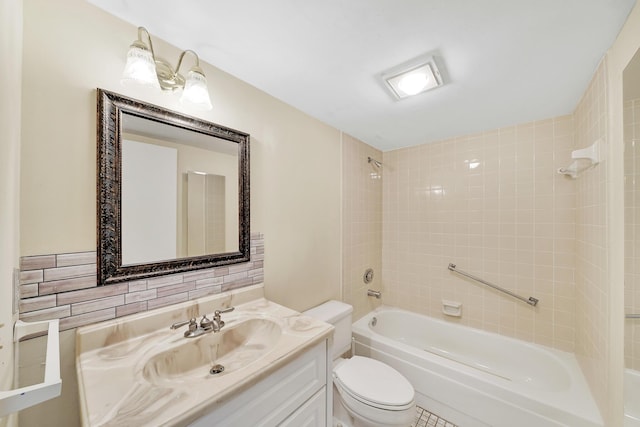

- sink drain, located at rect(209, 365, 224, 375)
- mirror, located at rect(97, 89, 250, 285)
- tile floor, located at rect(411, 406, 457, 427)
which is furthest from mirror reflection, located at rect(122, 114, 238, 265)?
tile floor, located at rect(411, 406, 457, 427)

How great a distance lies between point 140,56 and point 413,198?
2.38m

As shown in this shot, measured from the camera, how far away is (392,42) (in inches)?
41.6

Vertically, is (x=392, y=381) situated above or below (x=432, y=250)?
below

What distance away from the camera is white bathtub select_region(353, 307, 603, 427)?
1.33m

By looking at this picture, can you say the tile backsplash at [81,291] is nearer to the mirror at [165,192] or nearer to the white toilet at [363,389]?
the mirror at [165,192]

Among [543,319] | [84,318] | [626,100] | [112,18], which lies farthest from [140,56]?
[543,319]

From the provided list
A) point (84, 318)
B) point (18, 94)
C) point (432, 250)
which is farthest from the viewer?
point (432, 250)

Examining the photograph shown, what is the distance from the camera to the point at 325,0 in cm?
86

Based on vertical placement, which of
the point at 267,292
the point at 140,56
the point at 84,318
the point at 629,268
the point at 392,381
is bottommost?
the point at 392,381

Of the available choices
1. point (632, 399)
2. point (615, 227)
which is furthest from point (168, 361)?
point (632, 399)

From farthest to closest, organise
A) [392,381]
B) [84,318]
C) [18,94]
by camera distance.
A: [392,381] < [84,318] < [18,94]

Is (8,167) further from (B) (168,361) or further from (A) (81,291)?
(B) (168,361)

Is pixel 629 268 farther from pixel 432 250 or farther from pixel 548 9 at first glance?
pixel 432 250

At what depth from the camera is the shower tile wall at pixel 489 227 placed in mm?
1799
